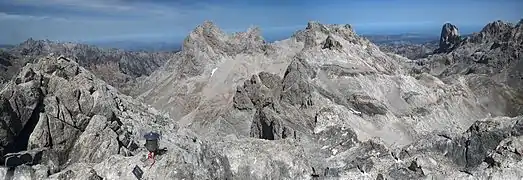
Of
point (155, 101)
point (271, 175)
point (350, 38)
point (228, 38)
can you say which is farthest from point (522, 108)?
point (271, 175)

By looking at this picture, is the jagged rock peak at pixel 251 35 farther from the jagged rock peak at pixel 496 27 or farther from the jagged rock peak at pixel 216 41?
the jagged rock peak at pixel 496 27

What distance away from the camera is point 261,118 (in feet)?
175

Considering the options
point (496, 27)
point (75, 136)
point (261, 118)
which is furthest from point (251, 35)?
point (496, 27)

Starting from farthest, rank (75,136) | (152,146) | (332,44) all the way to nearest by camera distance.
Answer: (332,44) < (75,136) < (152,146)

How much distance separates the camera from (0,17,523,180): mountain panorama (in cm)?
2522

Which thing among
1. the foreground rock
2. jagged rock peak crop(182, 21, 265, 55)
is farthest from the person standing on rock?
jagged rock peak crop(182, 21, 265, 55)

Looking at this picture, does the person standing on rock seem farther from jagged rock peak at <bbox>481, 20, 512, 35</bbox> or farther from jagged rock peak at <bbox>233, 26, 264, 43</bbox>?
jagged rock peak at <bbox>481, 20, 512, 35</bbox>

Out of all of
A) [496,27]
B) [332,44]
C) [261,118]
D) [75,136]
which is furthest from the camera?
[496,27]

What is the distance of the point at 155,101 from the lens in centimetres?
7869

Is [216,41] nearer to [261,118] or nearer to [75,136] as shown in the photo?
[261,118]

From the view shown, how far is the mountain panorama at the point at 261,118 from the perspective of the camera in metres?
25.2

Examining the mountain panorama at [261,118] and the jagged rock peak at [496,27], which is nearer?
the mountain panorama at [261,118]

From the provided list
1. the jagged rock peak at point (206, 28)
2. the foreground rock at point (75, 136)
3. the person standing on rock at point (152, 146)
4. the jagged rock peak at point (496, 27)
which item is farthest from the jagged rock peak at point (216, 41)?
the jagged rock peak at point (496, 27)

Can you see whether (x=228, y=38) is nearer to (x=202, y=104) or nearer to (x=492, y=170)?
(x=202, y=104)
